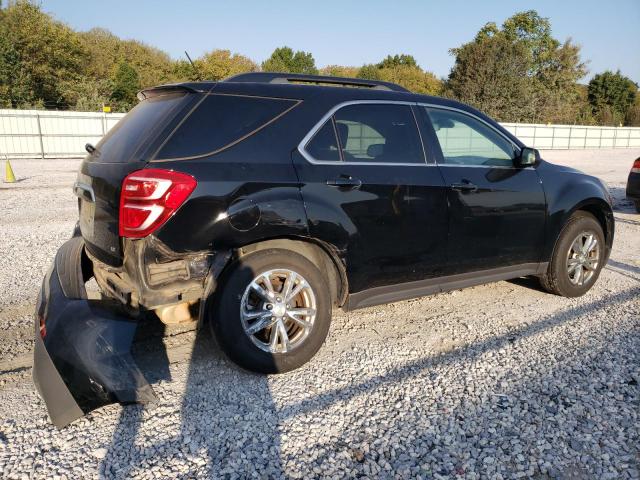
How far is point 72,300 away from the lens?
309 centimetres

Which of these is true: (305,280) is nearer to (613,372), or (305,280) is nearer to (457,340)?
(457,340)

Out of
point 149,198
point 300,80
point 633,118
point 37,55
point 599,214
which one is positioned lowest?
point 599,214

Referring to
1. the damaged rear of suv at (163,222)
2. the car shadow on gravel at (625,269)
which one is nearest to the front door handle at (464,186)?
the damaged rear of suv at (163,222)

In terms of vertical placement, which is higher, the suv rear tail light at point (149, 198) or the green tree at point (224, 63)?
the green tree at point (224, 63)

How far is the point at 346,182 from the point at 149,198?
51.4 inches

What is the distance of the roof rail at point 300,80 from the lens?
3619mm

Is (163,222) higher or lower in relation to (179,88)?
lower

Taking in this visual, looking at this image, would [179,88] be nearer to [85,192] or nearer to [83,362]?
[85,192]

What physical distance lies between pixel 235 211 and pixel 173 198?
377 millimetres

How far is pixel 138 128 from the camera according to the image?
3.35 meters

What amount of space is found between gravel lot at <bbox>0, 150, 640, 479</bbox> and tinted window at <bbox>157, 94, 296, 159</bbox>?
1502 millimetres

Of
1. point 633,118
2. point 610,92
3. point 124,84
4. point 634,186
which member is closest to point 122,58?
point 124,84

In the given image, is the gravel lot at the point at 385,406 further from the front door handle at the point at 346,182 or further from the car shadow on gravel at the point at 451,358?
the front door handle at the point at 346,182

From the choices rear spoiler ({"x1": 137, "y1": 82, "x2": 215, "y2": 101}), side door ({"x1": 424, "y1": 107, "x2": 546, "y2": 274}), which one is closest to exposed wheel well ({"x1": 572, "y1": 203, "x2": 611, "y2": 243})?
side door ({"x1": 424, "y1": 107, "x2": 546, "y2": 274})
